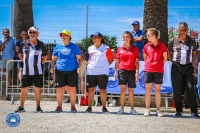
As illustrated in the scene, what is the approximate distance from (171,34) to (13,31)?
6.52 m

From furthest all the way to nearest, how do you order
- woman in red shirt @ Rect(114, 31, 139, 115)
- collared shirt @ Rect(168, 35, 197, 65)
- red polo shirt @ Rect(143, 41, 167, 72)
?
woman in red shirt @ Rect(114, 31, 139, 115) → red polo shirt @ Rect(143, 41, 167, 72) → collared shirt @ Rect(168, 35, 197, 65)

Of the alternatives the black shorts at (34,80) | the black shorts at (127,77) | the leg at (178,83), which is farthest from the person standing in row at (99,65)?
the leg at (178,83)

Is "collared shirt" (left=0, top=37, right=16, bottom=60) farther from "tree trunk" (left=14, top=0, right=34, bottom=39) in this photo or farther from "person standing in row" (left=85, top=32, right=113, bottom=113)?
"person standing in row" (left=85, top=32, right=113, bottom=113)

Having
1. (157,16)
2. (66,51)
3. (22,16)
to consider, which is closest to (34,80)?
(66,51)

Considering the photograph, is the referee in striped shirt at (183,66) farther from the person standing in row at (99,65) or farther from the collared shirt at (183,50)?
the person standing in row at (99,65)

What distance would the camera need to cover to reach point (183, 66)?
32.5ft

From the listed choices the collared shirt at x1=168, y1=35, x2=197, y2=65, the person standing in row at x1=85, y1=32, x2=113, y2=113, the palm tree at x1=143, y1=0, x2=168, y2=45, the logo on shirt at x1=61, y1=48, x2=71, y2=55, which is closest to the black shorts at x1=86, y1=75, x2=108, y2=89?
the person standing in row at x1=85, y1=32, x2=113, y2=113

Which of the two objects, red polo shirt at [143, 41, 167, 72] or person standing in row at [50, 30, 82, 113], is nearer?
red polo shirt at [143, 41, 167, 72]

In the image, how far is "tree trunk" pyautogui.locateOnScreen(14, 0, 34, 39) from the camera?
55.6 ft

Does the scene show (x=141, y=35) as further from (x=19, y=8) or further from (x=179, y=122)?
(x=19, y=8)

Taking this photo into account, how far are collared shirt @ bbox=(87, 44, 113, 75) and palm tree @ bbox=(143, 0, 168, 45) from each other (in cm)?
360

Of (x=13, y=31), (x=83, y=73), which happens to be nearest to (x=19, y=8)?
(x=13, y=31)

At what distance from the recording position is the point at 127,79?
1030cm

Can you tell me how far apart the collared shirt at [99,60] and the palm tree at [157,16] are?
3604mm
